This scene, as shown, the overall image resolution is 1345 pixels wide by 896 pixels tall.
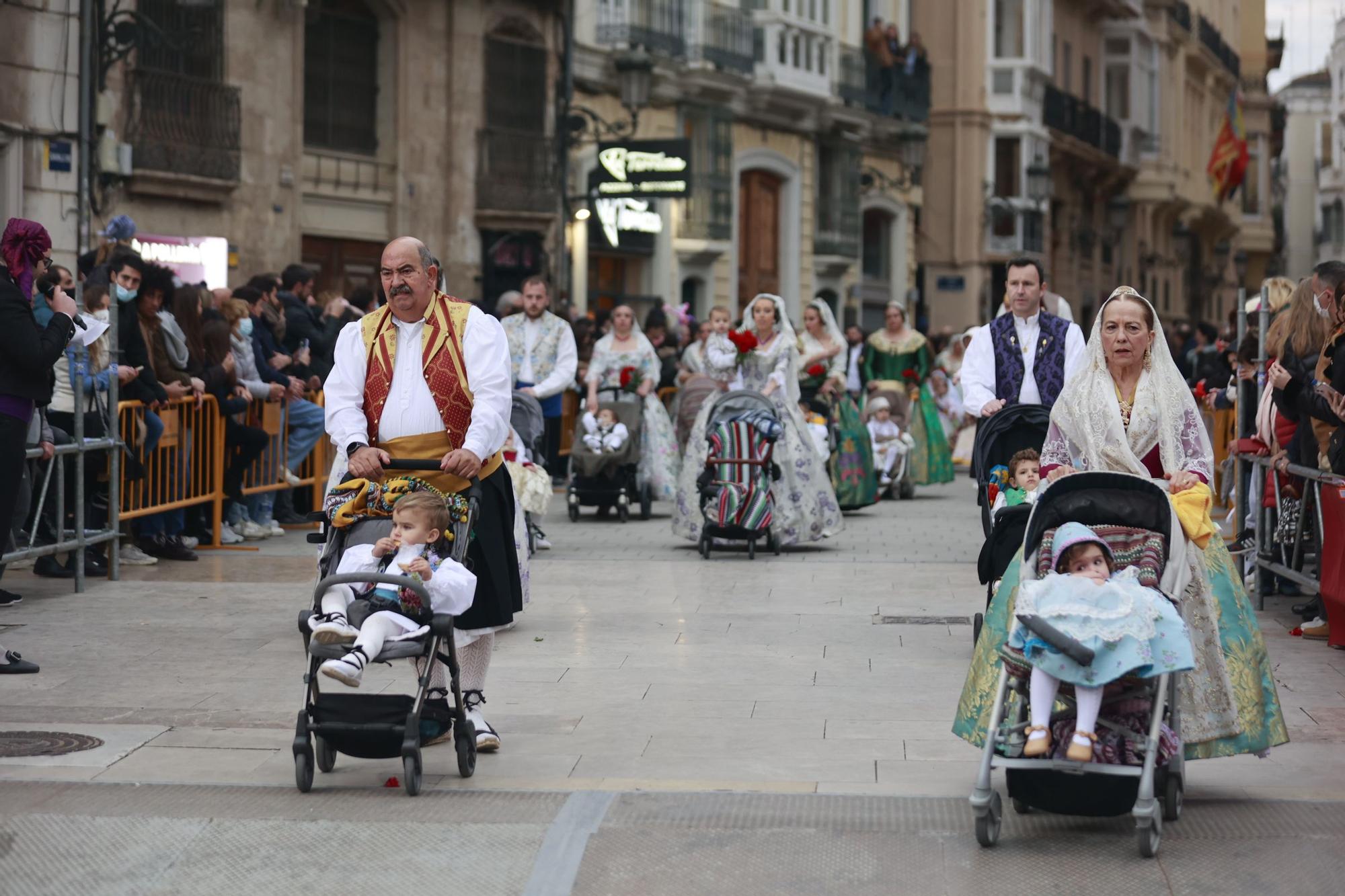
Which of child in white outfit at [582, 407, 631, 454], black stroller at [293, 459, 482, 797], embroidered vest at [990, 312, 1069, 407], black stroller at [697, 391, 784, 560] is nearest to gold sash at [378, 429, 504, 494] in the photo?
black stroller at [293, 459, 482, 797]

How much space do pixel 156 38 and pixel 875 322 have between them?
2427cm

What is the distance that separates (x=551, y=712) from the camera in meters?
8.04

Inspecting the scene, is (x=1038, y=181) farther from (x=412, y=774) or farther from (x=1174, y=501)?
(x=412, y=774)

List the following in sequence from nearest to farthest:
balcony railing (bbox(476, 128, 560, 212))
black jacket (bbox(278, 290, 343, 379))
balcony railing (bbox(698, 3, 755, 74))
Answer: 1. black jacket (bbox(278, 290, 343, 379))
2. balcony railing (bbox(476, 128, 560, 212))
3. balcony railing (bbox(698, 3, 755, 74))

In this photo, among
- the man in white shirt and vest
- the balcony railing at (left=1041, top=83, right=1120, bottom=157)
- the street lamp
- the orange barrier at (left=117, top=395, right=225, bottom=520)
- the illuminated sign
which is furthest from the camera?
the balcony railing at (left=1041, top=83, right=1120, bottom=157)

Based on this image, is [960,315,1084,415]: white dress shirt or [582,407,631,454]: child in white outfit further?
[582,407,631,454]: child in white outfit

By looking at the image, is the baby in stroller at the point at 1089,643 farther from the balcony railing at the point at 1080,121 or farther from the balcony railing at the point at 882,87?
the balcony railing at the point at 1080,121

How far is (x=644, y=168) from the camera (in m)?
27.2

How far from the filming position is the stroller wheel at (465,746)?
679 centimetres

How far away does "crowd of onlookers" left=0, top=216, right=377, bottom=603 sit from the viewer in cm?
1158

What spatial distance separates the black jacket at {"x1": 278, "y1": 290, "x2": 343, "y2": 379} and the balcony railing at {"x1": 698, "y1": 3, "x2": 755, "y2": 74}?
17.6 meters

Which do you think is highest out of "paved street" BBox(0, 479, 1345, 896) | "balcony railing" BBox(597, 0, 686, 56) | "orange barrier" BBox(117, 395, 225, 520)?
"balcony railing" BBox(597, 0, 686, 56)

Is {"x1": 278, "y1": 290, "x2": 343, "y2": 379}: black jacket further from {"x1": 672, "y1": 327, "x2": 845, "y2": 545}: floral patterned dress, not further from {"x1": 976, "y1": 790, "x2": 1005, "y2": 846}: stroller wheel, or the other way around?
{"x1": 976, "y1": 790, "x2": 1005, "y2": 846}: stroller wheel

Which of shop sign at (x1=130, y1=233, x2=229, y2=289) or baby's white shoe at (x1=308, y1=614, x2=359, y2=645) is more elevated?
shop sign at (x1=130, y1=233, x2=229, y2=289)
